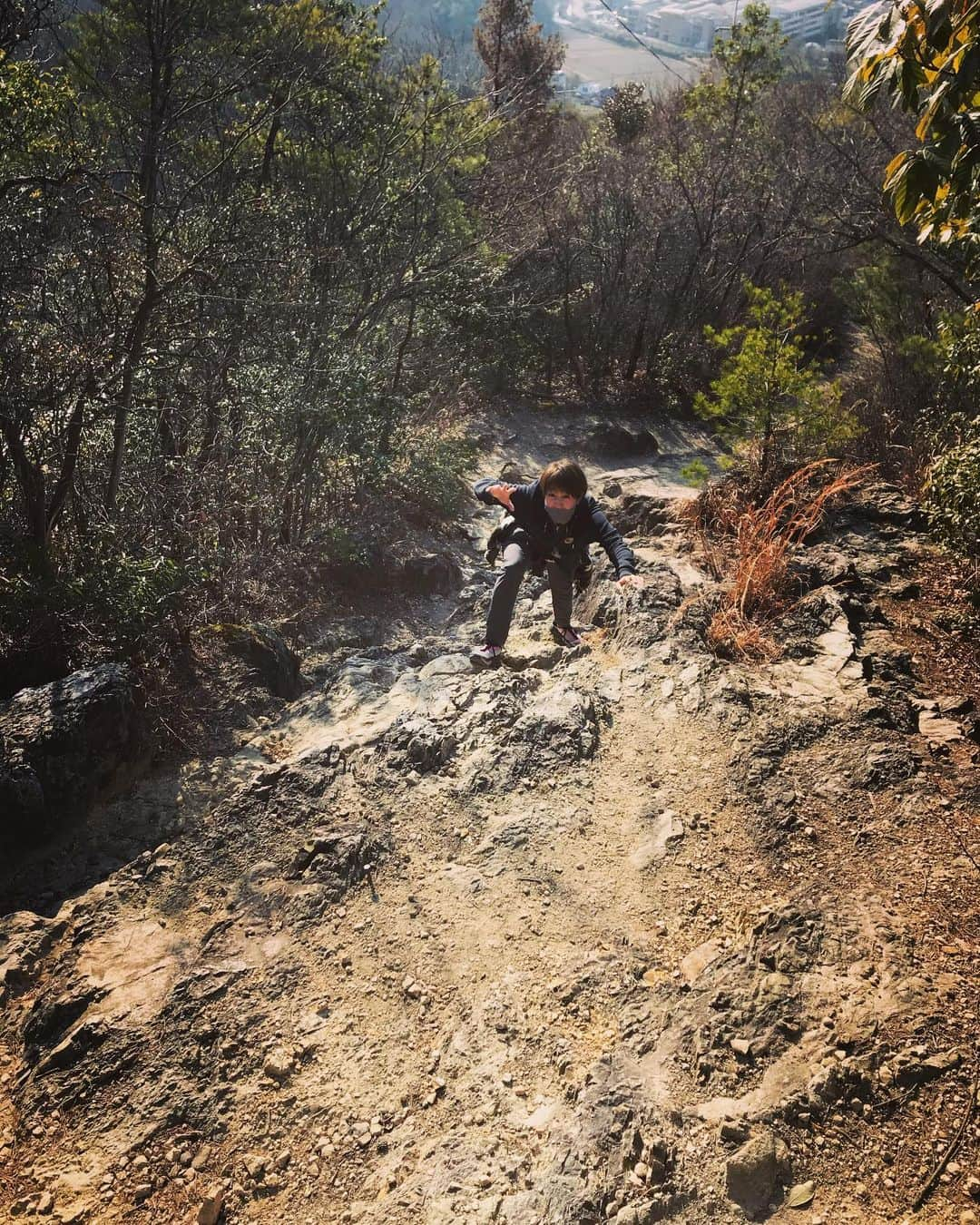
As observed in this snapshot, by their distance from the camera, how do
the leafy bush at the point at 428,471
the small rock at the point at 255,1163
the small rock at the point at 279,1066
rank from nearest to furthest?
1. the small rock at the point at 255,1163
2. the small rock at the point at 279,1066
3. the leafy bush at the point at 428,471

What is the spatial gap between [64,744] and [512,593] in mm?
2544

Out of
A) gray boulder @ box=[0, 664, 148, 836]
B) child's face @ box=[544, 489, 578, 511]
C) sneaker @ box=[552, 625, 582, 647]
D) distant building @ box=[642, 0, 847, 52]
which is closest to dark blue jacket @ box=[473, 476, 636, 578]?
child's face @ box=[544, 489, 578, 511]

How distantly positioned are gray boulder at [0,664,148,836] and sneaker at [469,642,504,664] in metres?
2.01

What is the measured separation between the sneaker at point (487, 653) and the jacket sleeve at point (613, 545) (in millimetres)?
913

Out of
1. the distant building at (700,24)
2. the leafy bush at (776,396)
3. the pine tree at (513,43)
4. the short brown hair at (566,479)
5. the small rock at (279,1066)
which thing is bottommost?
the small rock at (279,1066)

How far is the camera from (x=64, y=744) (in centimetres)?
367

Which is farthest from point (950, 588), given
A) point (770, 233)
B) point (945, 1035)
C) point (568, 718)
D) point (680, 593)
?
point (770, 233)

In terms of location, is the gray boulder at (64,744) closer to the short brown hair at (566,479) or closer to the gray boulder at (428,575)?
the short brown hair at (566,479)

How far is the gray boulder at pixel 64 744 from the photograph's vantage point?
3529 millimetres

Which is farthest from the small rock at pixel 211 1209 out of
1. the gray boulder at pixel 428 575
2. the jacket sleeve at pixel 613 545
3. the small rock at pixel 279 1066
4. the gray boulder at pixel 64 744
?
the gray boulder at pixel 428 575

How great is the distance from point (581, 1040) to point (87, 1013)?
1.79 m

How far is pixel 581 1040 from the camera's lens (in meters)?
2.42

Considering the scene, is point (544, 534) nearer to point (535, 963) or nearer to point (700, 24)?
point (535, 963)

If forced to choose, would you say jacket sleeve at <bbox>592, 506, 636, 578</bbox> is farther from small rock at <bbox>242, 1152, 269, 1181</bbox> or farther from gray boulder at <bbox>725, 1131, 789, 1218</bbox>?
small rock at <bbox>242, 1152, 269, 1181</bbox>
